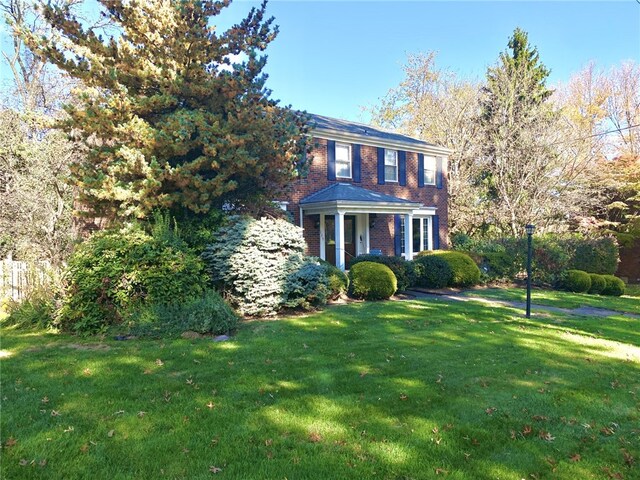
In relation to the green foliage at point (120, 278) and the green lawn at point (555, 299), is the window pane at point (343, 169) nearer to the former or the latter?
the green lawn at point (555, 299)

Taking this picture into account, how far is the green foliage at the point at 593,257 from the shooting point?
59.3ft

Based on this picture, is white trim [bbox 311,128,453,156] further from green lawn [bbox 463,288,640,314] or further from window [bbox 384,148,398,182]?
green lawn [bbox 463,288,640,314]

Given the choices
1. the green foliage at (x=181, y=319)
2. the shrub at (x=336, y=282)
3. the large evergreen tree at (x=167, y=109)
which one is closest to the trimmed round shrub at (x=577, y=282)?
the shrub at (x=336, y=282)

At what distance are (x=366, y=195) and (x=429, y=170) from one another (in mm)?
5880

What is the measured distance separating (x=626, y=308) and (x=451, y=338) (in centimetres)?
793

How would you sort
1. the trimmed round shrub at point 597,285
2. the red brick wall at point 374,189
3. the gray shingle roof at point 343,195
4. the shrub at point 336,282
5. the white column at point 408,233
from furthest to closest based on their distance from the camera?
1. the white column at point 408,233
2. the trimmed round shrub at point 597,285
3. the red brick wall at point 374,189
4. the gray shingle roof at point 343,195
5. the shrub at point 336,282

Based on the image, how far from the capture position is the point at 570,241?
18.0 meters

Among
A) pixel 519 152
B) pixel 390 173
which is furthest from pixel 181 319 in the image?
pixel 519 152

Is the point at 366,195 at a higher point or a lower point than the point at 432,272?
higher

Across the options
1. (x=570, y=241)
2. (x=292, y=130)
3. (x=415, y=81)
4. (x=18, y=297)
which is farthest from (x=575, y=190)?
(x=18, y=297)

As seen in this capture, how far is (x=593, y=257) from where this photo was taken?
18.2 metres

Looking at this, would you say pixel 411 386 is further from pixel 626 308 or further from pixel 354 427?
pixel 626 308

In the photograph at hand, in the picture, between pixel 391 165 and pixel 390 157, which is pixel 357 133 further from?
pixel 391 165

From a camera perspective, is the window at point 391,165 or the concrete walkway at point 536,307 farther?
the window at point 391,165
